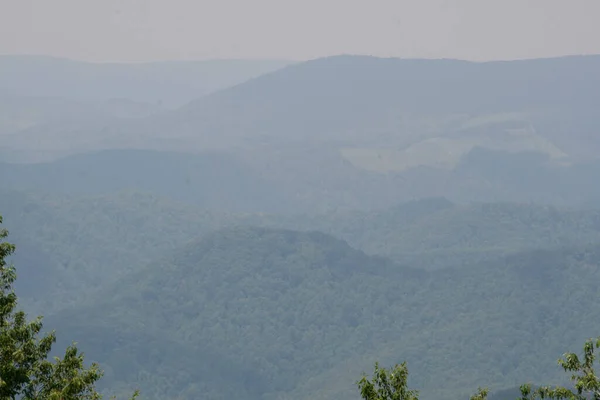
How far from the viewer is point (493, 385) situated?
196125 millimetres

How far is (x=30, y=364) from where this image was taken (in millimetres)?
36719

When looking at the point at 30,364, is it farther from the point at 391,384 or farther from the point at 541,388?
the point at 541,388

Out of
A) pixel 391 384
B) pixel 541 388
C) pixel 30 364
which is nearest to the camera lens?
pixel 541 388

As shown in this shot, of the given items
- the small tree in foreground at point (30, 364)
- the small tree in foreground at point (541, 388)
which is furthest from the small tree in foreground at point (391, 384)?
the small tree in foreground at point (30, 364)

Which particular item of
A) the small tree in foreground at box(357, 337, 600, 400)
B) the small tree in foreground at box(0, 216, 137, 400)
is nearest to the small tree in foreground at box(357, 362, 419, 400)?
the small tree in foreground at box(357, 337, 600, 400)

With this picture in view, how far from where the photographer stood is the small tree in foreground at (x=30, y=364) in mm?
34750

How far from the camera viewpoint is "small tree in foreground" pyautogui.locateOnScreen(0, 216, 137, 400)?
3475cm

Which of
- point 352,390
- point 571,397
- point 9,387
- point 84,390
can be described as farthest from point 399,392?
point 352,390

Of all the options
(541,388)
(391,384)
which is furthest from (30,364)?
(541,388)

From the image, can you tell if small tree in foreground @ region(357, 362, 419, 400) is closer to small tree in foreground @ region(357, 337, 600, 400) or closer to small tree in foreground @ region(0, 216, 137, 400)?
small tree in foreground @ region(357, 337, 600, 400)

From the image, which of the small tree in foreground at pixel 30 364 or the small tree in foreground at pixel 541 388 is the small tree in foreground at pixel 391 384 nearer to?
the small tree in foreground at pixel 541 388

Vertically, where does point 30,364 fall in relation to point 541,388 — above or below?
below

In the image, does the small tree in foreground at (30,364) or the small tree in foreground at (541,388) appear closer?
the small tree in foreground at (541,388)

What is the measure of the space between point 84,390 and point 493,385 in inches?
6693
